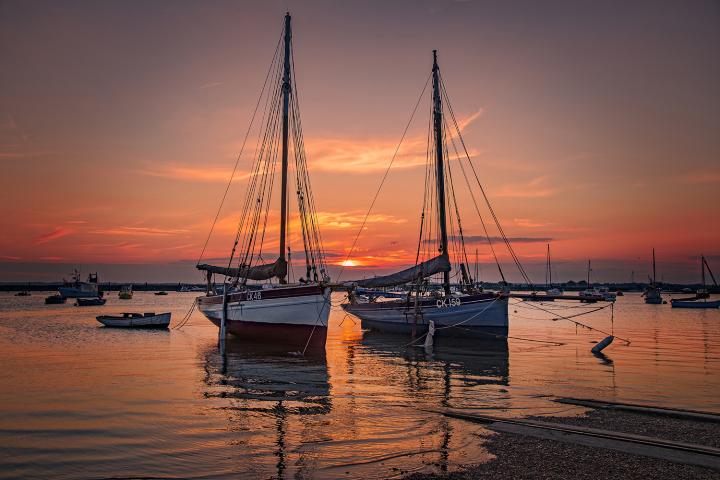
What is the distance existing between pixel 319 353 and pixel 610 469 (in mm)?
23770

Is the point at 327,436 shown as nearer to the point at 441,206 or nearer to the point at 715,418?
the point at 715,418

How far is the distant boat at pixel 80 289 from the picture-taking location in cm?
14138

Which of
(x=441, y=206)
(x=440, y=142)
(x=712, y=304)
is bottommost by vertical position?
(x=712, y=304)

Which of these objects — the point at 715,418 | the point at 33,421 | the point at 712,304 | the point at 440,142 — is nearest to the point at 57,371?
the point at 33,421

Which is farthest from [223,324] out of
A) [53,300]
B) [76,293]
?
[76,293]

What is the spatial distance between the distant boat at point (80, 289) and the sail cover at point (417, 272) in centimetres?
11656

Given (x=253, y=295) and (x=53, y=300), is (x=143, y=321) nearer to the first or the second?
(x=253, y=295)

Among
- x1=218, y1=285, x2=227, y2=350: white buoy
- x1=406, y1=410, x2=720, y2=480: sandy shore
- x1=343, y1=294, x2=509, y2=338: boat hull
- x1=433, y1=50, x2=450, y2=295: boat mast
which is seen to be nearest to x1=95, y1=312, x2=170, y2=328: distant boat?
x1=218, y1=285, x2=227, y2=350: white buoy

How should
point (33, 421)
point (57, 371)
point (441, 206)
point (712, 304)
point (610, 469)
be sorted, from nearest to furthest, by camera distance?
1. point (610, 469)
2. point (33, 421)
3. point (57, 371)
4. point (441, 206)
5. point (712, 304)

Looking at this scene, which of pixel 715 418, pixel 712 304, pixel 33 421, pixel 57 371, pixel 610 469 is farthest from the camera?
pixel 712 304

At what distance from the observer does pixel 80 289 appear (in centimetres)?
14750

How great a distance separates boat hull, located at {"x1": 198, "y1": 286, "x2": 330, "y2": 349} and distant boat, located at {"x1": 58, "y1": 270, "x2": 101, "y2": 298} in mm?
120173

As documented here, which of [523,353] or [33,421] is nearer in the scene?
[33,421]

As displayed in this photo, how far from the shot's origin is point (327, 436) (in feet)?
43.9
